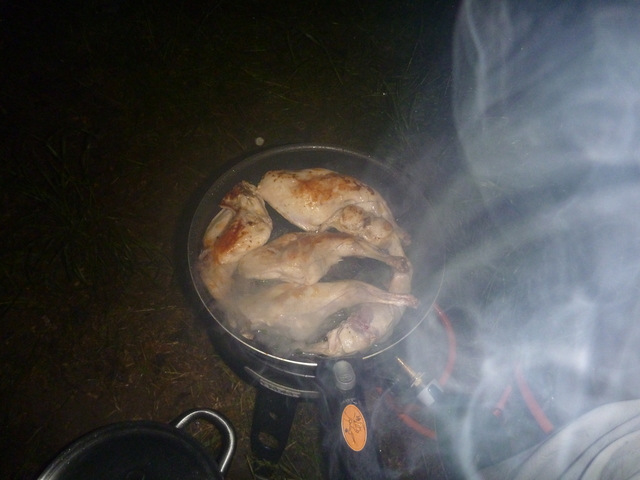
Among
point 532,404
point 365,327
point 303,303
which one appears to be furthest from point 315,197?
point 532,404

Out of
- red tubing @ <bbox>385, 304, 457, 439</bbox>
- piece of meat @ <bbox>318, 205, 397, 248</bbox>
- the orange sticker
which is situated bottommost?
red tubing @ <bbox>385, 304, 457, 439</bbox>

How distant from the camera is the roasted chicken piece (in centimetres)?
183

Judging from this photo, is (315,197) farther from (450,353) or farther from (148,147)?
(148,147)

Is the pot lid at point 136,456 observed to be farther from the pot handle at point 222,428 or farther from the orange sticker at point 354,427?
the orange sticker at point 354,427

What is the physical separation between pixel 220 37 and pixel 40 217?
111 inches

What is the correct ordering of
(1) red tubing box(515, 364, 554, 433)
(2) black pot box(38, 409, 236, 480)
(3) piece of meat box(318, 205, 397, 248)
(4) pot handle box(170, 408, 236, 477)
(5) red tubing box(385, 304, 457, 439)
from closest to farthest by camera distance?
(2) black pot box(38, 409, 236, 480), (4) pot handle box(170, 408, 236, 477), (3) piece of meat box(318, 205, 397, 248), (1) red tubing box(515, 364, 554, 433), (5) red tubing box(385, 304, 457, 439)

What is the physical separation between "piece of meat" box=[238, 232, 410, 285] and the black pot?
833mm

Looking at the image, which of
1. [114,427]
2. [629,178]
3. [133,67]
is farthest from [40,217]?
[629,178]

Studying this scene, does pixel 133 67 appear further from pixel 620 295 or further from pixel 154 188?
pixel 620 295

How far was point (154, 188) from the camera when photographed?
323 cm

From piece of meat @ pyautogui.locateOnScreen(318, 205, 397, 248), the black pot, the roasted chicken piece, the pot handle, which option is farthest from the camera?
piece of meat @ pyautogui.locateOnScreen(318, 205, 397, 248)

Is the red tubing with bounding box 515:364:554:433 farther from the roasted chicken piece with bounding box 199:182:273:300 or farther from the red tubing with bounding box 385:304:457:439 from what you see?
the roasted chicken piece with bounding box 199:182:273:300

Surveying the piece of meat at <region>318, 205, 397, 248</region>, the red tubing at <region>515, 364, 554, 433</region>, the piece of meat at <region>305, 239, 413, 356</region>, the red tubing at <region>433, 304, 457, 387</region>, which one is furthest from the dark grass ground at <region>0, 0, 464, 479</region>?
the piece of meat at <region>318, 205, 397, 248</region>

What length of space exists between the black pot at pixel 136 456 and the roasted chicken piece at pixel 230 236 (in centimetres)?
66
